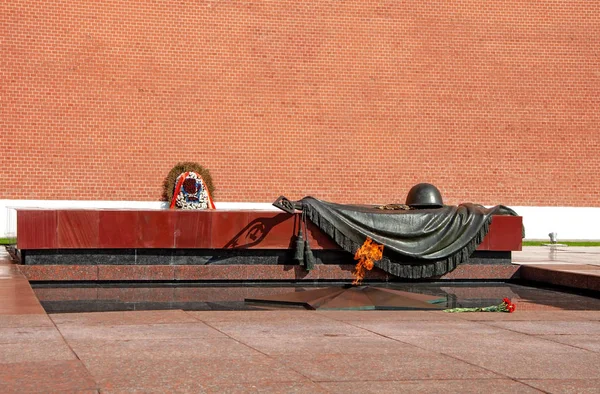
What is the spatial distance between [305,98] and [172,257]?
9.46 meters

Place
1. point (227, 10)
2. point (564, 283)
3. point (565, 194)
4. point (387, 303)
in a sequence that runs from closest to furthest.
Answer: point (387, 303) → point (564, 283) → point (227, 10) → point (565, 194)

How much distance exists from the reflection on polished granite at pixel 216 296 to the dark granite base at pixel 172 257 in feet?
1.24

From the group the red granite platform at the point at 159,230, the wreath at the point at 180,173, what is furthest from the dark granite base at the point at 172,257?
the wreath at the point at 180,173

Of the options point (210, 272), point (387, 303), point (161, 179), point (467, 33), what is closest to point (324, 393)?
point (387, 303)

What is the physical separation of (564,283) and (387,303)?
3.06 m

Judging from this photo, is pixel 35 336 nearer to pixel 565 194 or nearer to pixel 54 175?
pixel 54 175

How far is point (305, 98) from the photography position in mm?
18969

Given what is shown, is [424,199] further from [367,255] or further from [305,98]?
[305,98]

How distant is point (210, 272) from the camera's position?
32.9 ft

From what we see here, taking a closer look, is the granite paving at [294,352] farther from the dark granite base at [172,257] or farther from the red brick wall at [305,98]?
the red brick wall at [305,98]

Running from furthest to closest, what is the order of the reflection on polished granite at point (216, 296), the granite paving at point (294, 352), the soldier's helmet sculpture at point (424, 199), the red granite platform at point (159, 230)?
the soldier's helmet sculpture at point (424, 199) → the red granite platform at point (159, 230) → the reflection on polished granite at point (216, 296) → the granite paving at point (294, 352)

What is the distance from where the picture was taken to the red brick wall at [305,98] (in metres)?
17.8

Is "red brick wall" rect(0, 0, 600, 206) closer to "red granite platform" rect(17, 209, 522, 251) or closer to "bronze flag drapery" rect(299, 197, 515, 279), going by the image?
"red granite platform" rect(17, 209, 522, 251)

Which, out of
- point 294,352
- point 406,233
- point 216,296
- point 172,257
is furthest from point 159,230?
point 294,352
